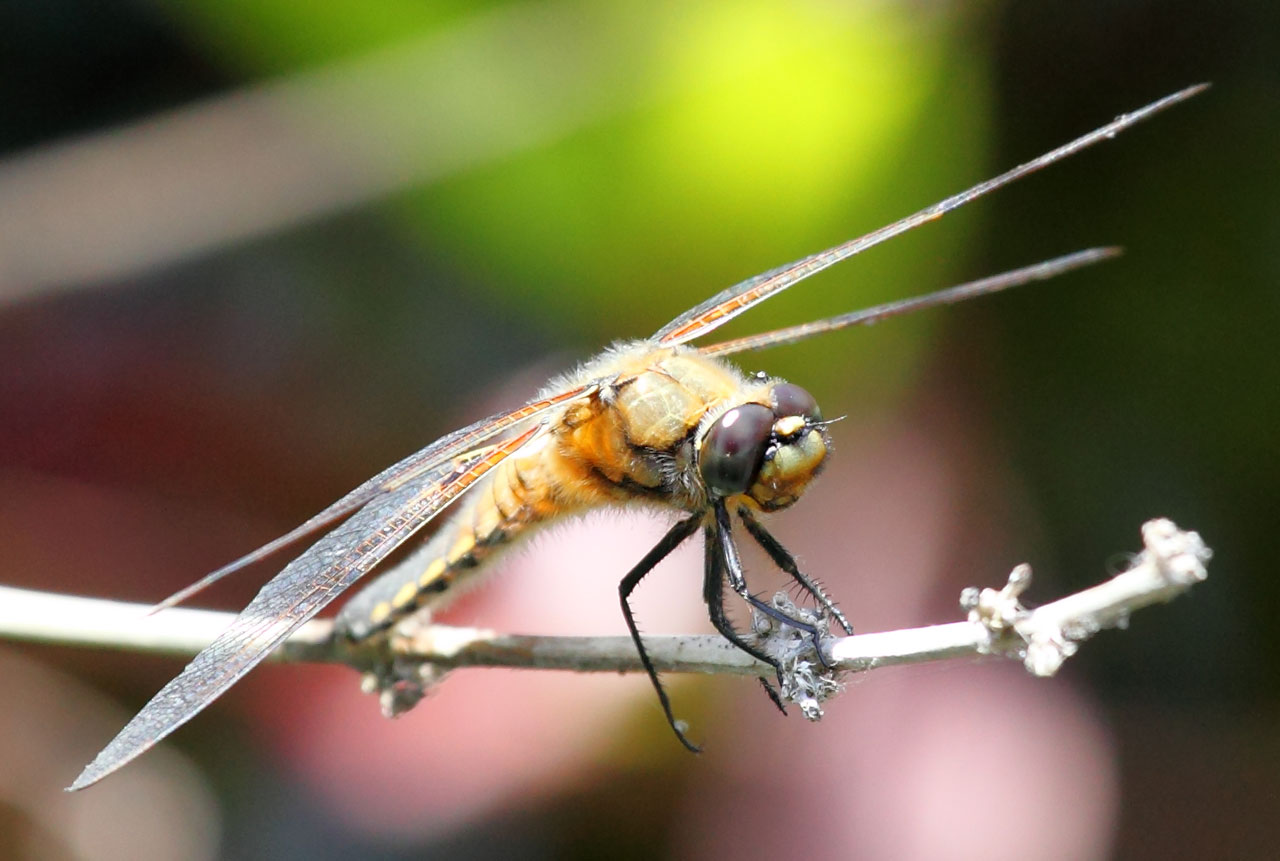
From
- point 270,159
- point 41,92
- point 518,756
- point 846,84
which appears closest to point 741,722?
point 518,756

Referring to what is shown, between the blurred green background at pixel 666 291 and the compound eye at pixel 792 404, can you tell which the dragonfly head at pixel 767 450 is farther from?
the blurred green background at pixel 666 291

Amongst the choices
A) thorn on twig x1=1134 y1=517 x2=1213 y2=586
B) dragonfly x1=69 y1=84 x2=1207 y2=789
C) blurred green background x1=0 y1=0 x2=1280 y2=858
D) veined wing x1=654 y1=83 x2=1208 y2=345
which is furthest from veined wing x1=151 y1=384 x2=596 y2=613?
thorn on twig x1=1134 y1=517 x2=1213 y2=586

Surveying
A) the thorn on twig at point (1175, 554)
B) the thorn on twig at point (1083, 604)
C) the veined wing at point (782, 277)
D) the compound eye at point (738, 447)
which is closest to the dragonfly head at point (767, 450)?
the compound eye at point (738, 447)

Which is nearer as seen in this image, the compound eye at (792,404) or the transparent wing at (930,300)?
the transparent wing at (930,300)

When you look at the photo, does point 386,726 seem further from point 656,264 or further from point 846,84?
point 846,84

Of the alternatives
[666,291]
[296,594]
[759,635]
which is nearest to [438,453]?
[296,594]

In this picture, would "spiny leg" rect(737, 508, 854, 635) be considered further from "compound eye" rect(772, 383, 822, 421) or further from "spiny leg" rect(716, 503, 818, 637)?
"compound eye" rect(772, 383, 822, 421)

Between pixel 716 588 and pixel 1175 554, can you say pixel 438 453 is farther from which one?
pixel 1175 554
